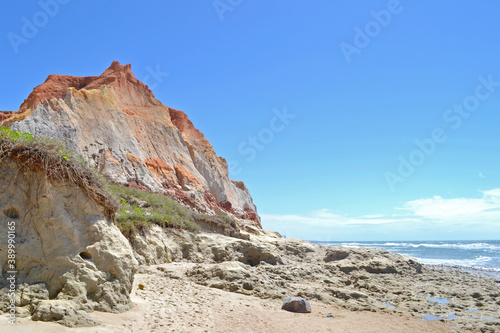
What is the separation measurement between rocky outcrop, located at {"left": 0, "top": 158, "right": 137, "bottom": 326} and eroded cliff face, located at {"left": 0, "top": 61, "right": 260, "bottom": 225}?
18.4 metres

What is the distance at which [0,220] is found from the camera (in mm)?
5180

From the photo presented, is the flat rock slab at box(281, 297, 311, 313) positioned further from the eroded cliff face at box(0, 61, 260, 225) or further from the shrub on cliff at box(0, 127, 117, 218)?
the eroded cliff face at box(0, 61, 260, 225)

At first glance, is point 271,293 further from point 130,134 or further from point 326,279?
point 130,134

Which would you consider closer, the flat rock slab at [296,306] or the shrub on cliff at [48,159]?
the shrub on cliff at [48,159]

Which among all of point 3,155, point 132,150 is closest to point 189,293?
point 3,155

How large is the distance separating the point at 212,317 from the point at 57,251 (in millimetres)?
3106

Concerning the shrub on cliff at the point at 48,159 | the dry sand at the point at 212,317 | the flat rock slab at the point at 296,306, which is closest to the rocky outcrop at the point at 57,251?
the shrub on cliff at the point at 48,159

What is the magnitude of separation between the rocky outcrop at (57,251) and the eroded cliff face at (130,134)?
18.4 m

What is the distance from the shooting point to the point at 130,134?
30594 mm

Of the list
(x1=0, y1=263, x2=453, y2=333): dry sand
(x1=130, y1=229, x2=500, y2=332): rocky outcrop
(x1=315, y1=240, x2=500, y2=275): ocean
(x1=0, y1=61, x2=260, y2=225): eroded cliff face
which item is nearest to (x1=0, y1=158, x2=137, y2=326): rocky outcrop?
(x1=0, y1=263, x2=453, y2=333): dry sand

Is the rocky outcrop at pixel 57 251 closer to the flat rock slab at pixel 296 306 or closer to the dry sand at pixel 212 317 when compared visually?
the dry sand at pixel 212 317

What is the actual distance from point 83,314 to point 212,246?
1096cm

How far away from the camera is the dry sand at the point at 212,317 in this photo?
543 cm

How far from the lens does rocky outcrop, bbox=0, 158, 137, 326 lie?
199 inches
